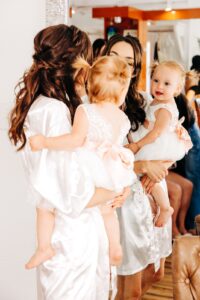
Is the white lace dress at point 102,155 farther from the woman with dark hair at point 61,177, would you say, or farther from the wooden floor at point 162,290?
the wooden floor at point 162,290

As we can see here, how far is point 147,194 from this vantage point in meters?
2.29

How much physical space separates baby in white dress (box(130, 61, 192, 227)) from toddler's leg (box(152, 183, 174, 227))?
0.49 ft

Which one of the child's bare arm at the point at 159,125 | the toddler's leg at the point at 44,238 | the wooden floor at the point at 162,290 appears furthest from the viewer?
the wooden floor at the point at 162,290

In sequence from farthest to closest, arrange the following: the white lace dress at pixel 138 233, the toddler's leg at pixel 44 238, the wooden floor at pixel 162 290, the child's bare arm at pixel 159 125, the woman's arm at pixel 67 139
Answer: the wooden floor at pixel 162 290, the white lace dress at pixel 138 233, the child's bare arm at pixel 159 125, the toddler's leg at pixel 44 238, the woman's arm at pixel 67 139

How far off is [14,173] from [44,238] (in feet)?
2.44

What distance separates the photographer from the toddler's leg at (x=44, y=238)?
170cm

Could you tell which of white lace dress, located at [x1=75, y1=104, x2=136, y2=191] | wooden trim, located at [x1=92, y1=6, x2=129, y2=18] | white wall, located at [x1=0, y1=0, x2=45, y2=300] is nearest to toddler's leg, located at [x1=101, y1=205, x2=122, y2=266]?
white lace dress, located at [x1=75, y1=104, x2=136, y2=191]

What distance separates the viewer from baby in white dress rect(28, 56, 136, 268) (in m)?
1.59

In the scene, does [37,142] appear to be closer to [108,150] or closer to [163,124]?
[108,150]

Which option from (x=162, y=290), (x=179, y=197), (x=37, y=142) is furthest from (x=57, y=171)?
(x=162, y=290)

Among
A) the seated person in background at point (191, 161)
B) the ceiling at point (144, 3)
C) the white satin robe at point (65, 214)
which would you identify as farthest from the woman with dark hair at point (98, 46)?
the white satin robe at point (65, 214)

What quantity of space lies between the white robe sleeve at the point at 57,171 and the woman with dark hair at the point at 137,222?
610 mm

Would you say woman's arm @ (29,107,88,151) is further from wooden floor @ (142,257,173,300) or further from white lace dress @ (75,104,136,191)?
wooden floor @ (142,257,173,300)

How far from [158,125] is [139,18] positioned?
50 centimetres
